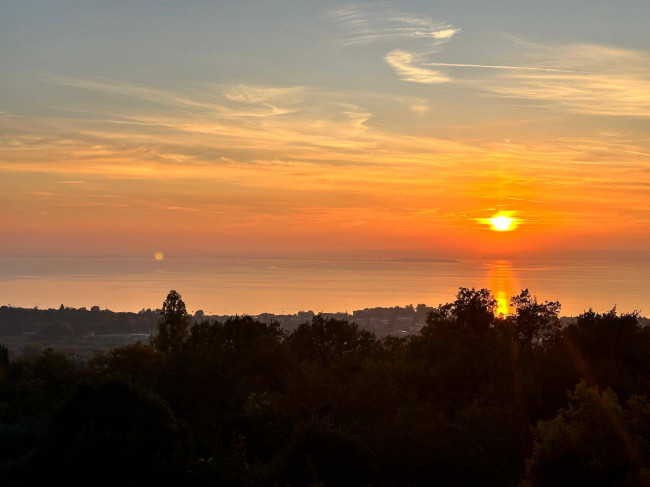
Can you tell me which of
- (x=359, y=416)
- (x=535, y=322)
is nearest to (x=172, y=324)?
(x=535, y=322)

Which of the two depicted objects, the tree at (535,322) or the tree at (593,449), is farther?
the tree at (535,322)

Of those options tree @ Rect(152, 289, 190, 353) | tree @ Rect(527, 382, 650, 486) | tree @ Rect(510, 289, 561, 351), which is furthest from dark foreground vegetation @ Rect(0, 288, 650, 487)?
tree @ Rect(152, 289, 190, 353)

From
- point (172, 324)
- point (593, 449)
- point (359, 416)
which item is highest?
point (172, 324)

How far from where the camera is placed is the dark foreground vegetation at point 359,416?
17469mm

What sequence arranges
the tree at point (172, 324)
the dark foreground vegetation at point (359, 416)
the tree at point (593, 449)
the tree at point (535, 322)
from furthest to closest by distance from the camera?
the tree at point (172, 324)
the tree at point (535, 322)
the dark foreground vegetation at point (359, 416)
the tree at point (593, 449)

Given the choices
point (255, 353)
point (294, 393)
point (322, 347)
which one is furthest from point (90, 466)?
point (322, 347)

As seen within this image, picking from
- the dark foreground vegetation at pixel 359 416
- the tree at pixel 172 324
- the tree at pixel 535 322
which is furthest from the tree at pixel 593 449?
the tree at pixel 172 324

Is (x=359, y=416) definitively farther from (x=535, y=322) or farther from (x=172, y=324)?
(x=172, y=324)

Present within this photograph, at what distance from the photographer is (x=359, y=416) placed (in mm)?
27906

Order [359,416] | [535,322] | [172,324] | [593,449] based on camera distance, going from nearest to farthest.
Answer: [593,449] < [359,416] < [535,322] < [172,324]

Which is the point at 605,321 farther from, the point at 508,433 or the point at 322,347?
the point at 322,347

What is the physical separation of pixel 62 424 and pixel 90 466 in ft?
5.35

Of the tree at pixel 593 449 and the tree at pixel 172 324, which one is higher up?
the tree at pixel 172 324

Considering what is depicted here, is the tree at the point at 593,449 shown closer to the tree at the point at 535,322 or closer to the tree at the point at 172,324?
the tree at the point at 535,322
